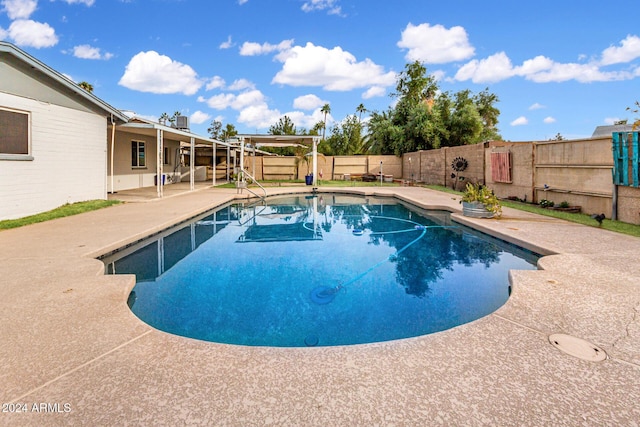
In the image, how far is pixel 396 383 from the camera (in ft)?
6.57

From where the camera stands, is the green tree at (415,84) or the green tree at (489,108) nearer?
the green tree at (415,84)

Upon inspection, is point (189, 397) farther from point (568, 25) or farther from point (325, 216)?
point (568, 25)

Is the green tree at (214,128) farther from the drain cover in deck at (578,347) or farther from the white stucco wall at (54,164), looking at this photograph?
the drain cover in deck at (578,347)

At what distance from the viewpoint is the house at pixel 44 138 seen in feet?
24.8

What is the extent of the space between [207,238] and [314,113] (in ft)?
124

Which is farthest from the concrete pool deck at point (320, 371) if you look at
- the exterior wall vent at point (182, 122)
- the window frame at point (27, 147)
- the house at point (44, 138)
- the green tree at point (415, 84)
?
the green tree at point (415, 84)

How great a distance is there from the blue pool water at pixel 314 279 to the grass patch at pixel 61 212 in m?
2.73

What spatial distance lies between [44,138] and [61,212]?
1862mm

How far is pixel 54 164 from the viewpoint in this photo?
8.86 metres

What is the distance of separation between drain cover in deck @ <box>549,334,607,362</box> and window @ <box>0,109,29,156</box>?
9825mm

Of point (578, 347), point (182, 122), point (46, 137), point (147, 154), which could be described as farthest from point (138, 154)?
point (578, 347)

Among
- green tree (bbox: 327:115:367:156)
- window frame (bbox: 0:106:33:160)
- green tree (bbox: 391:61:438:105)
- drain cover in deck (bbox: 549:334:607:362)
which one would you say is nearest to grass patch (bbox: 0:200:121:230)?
window frame (bbox: 0:106:33:160)

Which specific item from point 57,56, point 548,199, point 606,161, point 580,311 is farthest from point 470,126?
point 57,56

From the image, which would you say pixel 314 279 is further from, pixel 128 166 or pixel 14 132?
pixel 128 166
